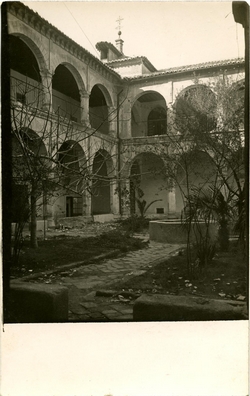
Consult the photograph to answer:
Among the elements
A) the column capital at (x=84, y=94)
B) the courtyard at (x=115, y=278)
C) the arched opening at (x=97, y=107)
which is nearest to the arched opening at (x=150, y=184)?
the courtyard at (x=115, y=278)

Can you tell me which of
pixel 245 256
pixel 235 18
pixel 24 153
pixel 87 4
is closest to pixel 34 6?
pixel 87 4

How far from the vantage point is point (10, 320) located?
3.06 metres

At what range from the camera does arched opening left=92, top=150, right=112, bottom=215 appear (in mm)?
4100

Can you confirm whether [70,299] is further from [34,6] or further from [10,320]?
[34,6]

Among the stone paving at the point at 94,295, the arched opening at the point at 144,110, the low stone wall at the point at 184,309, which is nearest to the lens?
the low stone wall at the point at 184,309

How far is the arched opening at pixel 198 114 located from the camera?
485cm

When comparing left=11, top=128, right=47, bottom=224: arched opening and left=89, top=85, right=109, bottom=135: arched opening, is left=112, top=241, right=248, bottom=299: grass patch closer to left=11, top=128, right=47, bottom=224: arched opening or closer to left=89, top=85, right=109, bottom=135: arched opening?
left=11, top=128, right=47, bottom=224: arched opening

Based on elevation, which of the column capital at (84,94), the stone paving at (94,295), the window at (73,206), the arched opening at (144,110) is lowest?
the stone paving at (94,295)

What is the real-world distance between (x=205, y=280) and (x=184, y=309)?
0.99 m

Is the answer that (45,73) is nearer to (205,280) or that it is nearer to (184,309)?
(205,280)

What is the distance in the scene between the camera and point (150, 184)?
22.6ft

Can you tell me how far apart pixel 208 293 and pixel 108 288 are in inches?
42.9

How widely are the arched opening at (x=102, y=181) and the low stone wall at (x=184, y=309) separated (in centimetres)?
155

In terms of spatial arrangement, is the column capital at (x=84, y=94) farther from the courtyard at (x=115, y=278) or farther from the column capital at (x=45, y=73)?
the courtyard at (x=115, y=278)
